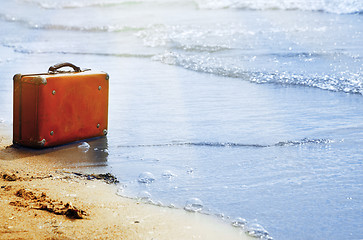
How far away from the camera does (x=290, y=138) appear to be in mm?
4508

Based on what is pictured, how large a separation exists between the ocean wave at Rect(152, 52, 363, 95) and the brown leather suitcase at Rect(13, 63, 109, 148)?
3247 mm

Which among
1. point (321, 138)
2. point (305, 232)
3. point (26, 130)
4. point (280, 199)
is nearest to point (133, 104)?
point (26, 130)

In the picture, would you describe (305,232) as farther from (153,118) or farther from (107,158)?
(153,118)

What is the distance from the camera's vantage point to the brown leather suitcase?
412 centimetres

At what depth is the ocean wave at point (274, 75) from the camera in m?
6.88

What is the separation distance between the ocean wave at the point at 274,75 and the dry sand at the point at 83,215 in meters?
4.09

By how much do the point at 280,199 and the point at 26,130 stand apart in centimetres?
205

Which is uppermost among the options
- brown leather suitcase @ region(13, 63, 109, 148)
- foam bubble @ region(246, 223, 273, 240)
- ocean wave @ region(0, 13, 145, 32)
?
ocean wave @ region(0, 13, 145, 32)

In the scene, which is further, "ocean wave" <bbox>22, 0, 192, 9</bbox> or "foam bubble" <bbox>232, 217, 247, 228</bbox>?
"ocean wave" <bbox>22, 0, 192, 9</bbox>

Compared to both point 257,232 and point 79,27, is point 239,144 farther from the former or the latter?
point 79,27

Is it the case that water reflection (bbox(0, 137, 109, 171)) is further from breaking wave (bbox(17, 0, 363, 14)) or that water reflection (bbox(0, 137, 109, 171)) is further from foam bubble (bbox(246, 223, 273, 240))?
breaking wave (bbox(17, 0, 363, 14))

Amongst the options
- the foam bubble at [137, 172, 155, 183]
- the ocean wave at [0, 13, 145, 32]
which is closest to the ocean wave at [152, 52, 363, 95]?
the foam bubble at [137, 172, 155, 183]

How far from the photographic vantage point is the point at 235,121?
507 cm

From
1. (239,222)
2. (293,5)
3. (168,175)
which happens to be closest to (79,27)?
(293,5)
